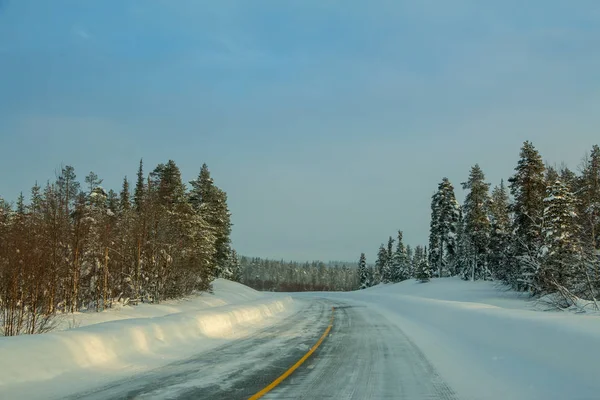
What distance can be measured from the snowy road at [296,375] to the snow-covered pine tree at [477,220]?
4631cm

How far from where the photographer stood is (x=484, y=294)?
4272cm

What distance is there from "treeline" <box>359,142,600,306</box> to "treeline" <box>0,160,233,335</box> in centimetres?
1774

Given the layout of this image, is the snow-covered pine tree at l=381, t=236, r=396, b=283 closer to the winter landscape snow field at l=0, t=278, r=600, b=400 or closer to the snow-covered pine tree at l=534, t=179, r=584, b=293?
the snow-covered pine tree at l=534, t=179, r=584, b=293

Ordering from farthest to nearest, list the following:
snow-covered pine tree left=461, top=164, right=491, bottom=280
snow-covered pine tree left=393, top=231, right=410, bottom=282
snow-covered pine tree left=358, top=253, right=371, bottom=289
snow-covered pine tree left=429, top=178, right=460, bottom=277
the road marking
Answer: snow-covered pine tree left=358, top=253, right=371, bottom=289
snow-covered pine tree left=393, top=231, right=410, bottom=282
snow-covered pine tree left=429, top=178, right=460, bottom=277
snow-covered pine tree left=461, top=164, right=491, bottom=280
the road marking

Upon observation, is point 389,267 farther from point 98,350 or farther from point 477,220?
point 98,350

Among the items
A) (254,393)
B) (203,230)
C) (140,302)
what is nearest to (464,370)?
(254,393)

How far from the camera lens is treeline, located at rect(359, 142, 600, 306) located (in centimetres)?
2497

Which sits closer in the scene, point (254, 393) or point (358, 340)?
point (254, 393)

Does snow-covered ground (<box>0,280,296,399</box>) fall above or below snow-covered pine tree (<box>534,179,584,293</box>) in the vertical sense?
below

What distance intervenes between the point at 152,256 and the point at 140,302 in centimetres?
299

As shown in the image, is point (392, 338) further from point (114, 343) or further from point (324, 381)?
point (114, 343)

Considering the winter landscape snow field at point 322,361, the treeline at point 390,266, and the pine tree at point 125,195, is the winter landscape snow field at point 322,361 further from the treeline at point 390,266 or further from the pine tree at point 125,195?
the treeline at point 390,266

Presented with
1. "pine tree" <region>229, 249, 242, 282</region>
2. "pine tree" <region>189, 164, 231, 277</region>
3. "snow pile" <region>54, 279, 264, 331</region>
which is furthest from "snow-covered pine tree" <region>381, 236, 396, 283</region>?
"snow pile" <region>54, 279, 264, 331</region>

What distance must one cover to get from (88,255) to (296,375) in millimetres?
19209
